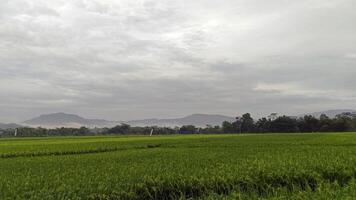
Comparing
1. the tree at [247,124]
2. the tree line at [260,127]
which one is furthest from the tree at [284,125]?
the tree at [247,124]

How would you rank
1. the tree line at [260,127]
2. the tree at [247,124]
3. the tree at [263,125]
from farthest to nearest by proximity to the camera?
the tree at [247,124] → the tree at [263,125] → the tree line at [260,127]

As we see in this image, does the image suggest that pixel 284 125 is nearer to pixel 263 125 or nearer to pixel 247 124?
pixel 263 125

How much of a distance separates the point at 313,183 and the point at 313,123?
114 m

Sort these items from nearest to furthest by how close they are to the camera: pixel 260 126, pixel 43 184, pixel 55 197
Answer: pixel 55 197 < pixel 43 184 < pixel 260 126

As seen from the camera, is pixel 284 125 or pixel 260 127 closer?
pixel 284 125

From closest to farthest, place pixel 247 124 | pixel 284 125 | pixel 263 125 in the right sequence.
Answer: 1. pixel 284 125
2. pixel 263 125
3. pixel 247 124

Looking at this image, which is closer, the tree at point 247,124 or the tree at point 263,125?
the tree at point 263,125

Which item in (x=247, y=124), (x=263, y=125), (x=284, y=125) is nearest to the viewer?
(x=284, y=125)

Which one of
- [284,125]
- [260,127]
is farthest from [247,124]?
[284,125]

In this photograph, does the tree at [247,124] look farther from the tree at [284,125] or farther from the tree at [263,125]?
the tree at [284,125]

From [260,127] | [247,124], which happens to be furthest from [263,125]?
[247,124]

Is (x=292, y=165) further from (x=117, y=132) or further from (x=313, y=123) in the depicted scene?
(x=117, y=132)

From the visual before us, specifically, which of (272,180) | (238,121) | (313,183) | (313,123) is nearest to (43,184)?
(272,180)

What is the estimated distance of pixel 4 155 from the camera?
29.8 metres
